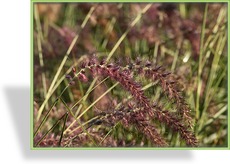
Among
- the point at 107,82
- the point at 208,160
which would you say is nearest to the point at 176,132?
the point at 208,160

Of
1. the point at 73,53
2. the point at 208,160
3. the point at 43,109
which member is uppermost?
the point at 73,53

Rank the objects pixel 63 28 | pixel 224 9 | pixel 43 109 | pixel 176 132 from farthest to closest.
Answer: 1. pixel 63 28
2. pixel 224 9
3. pixel 43 109
4. pixel 176 132

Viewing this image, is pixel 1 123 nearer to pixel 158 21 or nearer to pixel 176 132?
pixel 176 132

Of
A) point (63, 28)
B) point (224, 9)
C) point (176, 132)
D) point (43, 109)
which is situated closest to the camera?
point (176, 132)

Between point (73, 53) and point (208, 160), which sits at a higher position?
point (73, 53)

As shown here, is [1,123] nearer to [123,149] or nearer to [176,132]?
[123,149]

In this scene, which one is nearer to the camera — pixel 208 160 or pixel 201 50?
pixel 208 160
